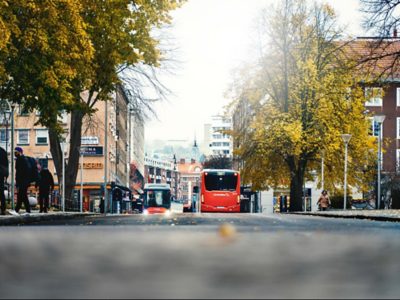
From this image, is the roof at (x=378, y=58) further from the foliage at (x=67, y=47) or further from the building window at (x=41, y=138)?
the building window at (x=41, y=138)

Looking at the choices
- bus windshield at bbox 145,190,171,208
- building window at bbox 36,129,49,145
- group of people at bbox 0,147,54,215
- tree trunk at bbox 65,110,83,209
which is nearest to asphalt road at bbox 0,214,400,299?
group of people at bbox 0,147,54,215

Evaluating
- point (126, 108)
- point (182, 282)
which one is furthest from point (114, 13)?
point (182, 282)

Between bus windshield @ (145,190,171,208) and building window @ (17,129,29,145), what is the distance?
80.5 ft

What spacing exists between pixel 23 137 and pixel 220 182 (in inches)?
1705

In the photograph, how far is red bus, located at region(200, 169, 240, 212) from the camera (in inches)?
2255

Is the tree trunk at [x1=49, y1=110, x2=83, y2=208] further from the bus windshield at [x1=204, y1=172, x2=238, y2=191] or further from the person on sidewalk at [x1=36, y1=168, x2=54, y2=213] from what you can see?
the bus windshield at [x1=204, y1=172, x2=238, y2=191]

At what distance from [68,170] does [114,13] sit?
13.6 m

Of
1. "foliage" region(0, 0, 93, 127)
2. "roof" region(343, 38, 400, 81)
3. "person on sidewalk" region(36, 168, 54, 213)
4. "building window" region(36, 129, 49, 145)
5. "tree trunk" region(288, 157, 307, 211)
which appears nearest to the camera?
"foliage" region(0, 0, 93, 127)

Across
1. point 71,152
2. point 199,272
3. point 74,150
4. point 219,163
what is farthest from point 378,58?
point 219,163

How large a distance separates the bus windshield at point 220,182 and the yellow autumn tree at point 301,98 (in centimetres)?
429

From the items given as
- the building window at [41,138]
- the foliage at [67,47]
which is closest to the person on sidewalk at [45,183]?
the foliage at [67,47]

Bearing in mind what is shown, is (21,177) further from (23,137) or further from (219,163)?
(219,163)

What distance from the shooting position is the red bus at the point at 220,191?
57281 millimetres

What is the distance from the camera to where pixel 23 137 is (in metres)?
95.2
